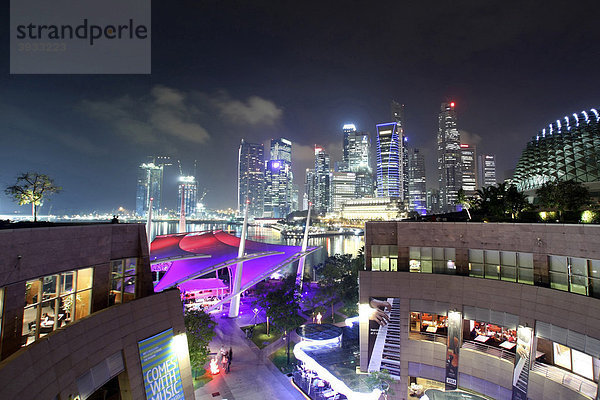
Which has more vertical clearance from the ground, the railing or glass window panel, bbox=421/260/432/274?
glass window panel, bbox=421/260/432/274

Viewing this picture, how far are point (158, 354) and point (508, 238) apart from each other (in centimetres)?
2059

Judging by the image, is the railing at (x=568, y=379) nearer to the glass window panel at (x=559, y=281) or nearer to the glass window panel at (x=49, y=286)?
the glass window panel at (x=559, y=281)

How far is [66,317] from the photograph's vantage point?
11.1 meters

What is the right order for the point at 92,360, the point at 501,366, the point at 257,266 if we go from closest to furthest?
the point at 92,360, the point at 501,366, the point at 257,266

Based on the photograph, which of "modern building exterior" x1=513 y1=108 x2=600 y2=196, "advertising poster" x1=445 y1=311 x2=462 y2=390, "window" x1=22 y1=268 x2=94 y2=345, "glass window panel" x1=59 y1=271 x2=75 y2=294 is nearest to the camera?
"window" x1=22 y1=268 x2=94 y2=345

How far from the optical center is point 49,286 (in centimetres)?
1017

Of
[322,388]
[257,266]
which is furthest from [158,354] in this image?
[257,266]

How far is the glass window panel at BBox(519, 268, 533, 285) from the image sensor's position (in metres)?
18.1

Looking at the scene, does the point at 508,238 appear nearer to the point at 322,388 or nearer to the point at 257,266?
the point at 322,388

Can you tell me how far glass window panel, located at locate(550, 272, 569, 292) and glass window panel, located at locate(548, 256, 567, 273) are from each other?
10.8 inches

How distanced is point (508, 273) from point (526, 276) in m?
0.94

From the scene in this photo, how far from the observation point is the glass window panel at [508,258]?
61.9 feet

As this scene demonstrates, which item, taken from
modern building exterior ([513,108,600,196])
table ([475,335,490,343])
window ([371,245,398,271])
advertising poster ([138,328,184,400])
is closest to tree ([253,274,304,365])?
window ([371,245,398,271])

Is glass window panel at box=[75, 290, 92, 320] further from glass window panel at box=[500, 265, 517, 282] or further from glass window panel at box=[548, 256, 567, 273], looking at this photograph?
glass window panel at box=[548, 256, 567, 273]
